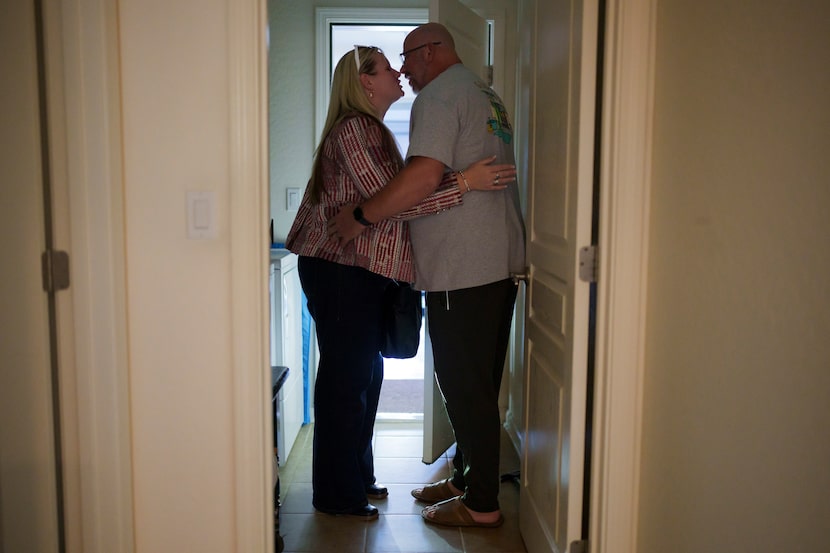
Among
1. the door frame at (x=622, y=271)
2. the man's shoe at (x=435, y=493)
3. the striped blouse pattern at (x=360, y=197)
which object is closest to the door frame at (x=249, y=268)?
the door frame at (x=622, y=271)

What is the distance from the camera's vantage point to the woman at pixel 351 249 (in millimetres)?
2143

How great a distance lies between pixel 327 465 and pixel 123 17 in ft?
5.22

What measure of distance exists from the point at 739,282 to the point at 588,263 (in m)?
0.48

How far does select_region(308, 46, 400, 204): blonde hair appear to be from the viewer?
7.28ft

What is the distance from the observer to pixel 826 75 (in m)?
0.92

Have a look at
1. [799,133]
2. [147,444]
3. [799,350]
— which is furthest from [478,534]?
[799,133]

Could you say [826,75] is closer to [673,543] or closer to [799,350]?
[799,350]

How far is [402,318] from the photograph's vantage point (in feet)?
7.53

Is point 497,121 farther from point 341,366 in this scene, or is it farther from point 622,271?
point 341,366

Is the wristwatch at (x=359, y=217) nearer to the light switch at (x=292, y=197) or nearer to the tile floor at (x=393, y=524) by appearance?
the tile floor at (x=393, y=524)

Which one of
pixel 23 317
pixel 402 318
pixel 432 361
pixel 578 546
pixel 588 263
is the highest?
pixel 588 263

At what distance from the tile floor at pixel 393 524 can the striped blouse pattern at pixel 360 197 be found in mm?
895

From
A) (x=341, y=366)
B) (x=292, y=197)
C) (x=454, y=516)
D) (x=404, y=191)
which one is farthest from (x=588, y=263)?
(x=292, y=197)

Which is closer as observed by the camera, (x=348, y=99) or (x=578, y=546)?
(x=578, y=546)
